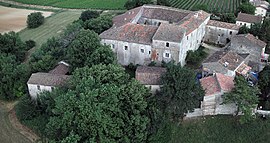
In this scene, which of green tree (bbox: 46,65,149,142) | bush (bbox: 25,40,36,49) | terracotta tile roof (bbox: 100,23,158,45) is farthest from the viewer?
bush (bbox: 25,40,36,49)

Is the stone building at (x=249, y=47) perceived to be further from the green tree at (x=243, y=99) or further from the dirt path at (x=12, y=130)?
the dirt path at (x=12, y=130)

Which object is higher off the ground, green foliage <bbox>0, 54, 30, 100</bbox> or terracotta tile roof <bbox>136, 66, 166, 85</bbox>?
terracotta tile roof <bbox>136, 66, 166, 85</bbox>

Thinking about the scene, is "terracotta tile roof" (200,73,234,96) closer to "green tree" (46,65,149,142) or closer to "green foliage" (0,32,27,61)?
"green tree" (46,65,149,142)

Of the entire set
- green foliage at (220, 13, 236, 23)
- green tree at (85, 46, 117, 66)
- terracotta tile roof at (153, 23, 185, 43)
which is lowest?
green tree at (85, 46, 117, 66)

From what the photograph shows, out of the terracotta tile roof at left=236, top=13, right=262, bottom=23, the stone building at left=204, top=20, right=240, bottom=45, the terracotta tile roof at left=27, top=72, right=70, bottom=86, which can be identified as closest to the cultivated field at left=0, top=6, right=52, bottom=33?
the terracotta tile roof at left=27, top=72, right=70, bottom=86

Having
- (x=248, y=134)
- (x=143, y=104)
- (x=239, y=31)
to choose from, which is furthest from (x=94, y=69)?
(x=239, y=31)

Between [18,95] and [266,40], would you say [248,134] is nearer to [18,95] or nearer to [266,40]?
[266,40]
